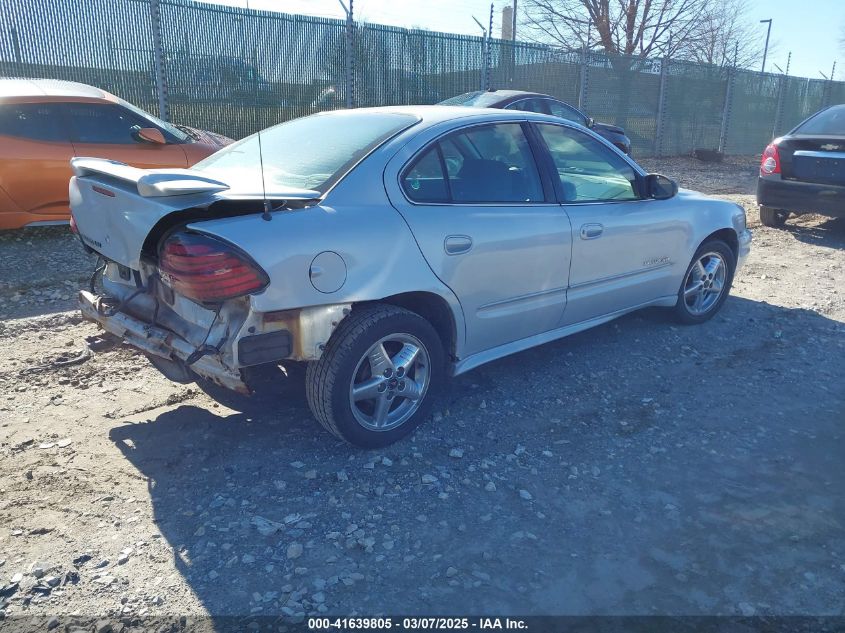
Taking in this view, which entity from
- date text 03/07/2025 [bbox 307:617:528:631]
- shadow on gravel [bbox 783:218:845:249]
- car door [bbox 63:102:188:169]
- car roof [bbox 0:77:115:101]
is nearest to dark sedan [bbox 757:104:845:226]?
shadow on gravel [bbox 783:218:845:249]

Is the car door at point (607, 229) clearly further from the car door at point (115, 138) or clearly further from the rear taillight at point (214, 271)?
the car door at point (115, 138)

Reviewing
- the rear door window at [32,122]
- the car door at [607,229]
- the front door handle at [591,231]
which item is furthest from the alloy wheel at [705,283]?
the rear door window at [32,122]

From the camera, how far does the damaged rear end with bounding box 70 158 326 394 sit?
9.61ft

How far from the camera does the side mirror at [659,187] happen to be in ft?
15.7

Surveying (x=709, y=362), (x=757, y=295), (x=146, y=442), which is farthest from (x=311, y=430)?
(x=757, y=295)

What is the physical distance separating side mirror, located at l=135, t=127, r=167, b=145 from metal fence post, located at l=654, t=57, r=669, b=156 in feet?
51.0

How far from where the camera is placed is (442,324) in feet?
12.5

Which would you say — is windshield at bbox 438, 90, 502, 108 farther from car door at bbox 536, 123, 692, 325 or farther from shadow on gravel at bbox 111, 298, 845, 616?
shadow on gravel at bbox 111, 298, 845, 616

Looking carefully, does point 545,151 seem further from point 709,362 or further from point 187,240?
point 187,240

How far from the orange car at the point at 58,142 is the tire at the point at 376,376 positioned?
4.90 meters

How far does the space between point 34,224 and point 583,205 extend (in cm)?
547

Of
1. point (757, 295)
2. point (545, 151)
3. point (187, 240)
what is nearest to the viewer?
point (187, 240)

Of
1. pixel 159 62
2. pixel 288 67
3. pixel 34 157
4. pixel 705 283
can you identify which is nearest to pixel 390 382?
pixel 705 283

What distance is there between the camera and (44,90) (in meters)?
7.20
